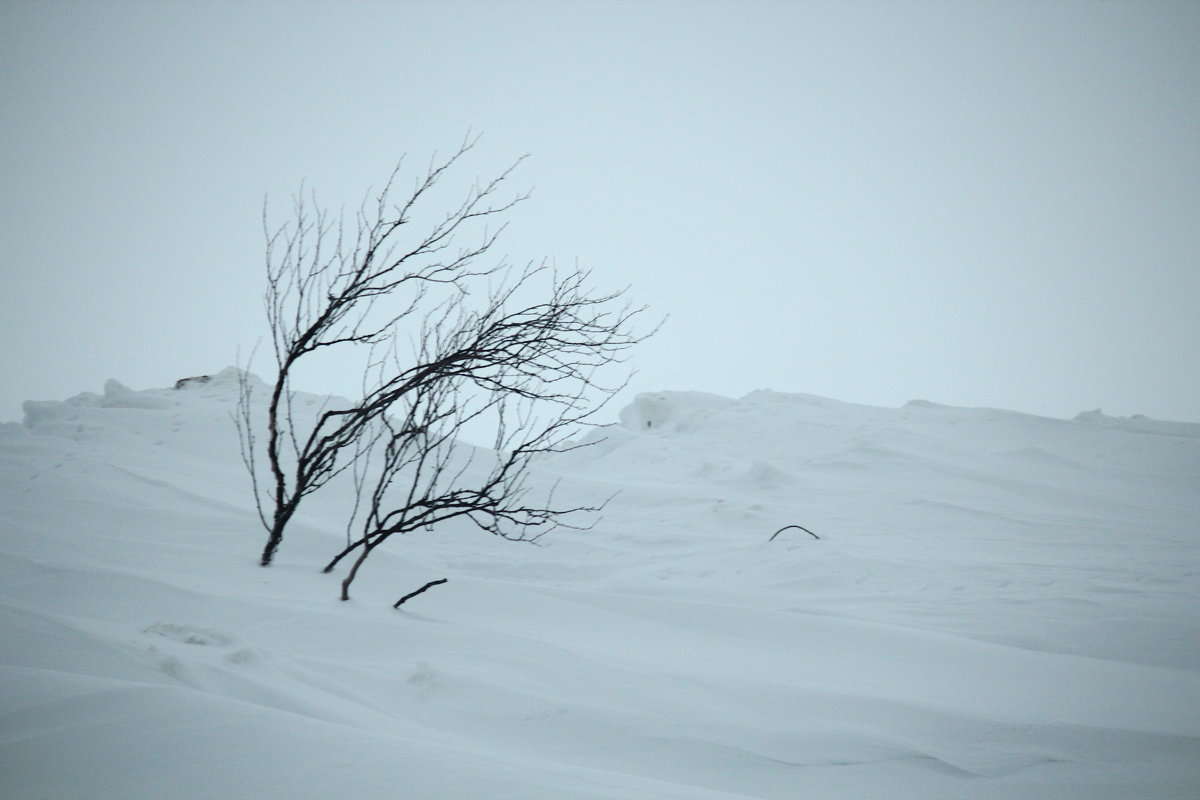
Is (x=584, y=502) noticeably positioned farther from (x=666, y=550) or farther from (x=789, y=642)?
(x=789, y=642)

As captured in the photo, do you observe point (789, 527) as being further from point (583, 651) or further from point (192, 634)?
point (192, 634)

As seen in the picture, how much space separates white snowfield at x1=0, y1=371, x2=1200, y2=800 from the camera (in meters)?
1.32

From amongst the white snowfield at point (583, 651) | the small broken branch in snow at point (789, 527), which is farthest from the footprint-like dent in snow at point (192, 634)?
the small broken branch in snow at point (789, 527)

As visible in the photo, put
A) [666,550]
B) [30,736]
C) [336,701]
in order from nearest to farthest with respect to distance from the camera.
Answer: [30,736]
[336,701]
[666,550]

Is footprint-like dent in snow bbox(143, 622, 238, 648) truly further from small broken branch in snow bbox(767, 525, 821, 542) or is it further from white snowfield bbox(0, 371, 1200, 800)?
small broken branch in snow bbox(767, 525, 821, 542)

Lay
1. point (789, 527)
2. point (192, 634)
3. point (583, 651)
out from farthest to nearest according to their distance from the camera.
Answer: point (789, 527), point (583, 651), point (192, 634)

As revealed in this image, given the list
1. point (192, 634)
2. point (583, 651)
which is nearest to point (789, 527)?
point (583, 651)

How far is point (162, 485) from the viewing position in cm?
464

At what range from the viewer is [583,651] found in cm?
285

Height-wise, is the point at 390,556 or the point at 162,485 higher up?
the point at 162,485

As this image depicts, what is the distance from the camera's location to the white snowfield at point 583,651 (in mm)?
1320

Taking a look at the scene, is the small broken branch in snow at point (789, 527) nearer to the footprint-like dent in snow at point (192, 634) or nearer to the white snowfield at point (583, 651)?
the white snowfield at point (583, 651)

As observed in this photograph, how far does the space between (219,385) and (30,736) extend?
7.98 metres

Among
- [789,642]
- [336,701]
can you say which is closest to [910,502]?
[789,642]
